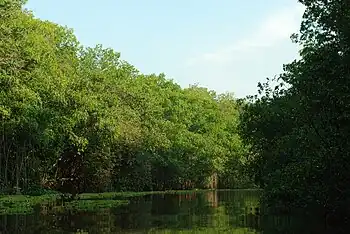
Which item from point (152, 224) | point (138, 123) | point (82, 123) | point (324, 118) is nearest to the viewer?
point (324, 118)

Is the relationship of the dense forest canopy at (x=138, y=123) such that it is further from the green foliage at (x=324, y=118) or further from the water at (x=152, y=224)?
the water at (x=152, y=224)

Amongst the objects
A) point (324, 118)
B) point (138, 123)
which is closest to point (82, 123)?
point (138, 123)

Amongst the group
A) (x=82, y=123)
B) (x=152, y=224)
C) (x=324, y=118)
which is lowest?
(x=152, y=224)

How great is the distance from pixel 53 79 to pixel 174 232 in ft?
66.3

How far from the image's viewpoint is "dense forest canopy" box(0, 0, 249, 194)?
3384 cm

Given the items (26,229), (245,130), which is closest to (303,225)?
(26,229)

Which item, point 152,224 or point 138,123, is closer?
point 152,224

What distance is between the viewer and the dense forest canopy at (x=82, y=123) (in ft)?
111

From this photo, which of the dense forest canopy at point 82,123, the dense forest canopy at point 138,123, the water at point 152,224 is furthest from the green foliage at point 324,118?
the dense forest canopy at point 82,123

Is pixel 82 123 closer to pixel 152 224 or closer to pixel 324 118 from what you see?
pixel 152 224

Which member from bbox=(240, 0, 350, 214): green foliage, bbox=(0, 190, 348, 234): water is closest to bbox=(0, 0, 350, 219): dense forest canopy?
bbox=(240, 0, 350, 214): green foliage

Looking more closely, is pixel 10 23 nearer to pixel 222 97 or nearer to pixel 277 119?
pixel 277 119

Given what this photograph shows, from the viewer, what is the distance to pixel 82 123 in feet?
142

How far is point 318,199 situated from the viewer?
69.2 feet
